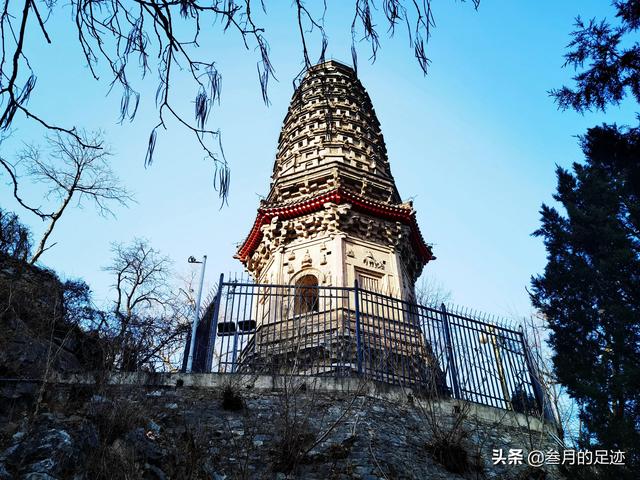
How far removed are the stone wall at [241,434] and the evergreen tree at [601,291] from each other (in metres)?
0.99

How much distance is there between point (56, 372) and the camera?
6562 millimetres

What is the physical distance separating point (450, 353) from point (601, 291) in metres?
2.39

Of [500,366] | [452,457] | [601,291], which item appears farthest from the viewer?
[500,366]

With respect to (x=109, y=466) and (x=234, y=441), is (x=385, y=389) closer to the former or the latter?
(x=234, y=441)

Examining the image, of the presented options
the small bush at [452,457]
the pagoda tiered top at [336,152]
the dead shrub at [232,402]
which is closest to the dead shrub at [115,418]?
the dead shrub at [232,402]

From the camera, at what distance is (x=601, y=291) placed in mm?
6898

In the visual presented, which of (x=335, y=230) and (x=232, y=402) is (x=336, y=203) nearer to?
(x=335, y=230)

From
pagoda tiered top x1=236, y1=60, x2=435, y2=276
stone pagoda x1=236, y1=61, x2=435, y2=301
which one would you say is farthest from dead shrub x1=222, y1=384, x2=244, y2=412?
pagoda tiered top x1=236, y1=60, x2=435, y2=276

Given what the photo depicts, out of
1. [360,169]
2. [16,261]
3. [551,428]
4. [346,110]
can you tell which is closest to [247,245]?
[360,169]

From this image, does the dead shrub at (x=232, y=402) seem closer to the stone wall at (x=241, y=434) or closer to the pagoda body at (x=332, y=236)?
the stone wall at (x=241, y=434)

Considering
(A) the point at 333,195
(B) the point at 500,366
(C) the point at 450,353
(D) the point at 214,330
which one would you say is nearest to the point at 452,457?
(C) the point at 450,353

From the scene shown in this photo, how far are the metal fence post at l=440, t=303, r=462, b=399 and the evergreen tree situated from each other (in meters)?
1.42

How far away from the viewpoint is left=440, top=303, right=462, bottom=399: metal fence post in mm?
7660

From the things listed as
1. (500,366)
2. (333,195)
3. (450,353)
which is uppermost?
(333,195)
